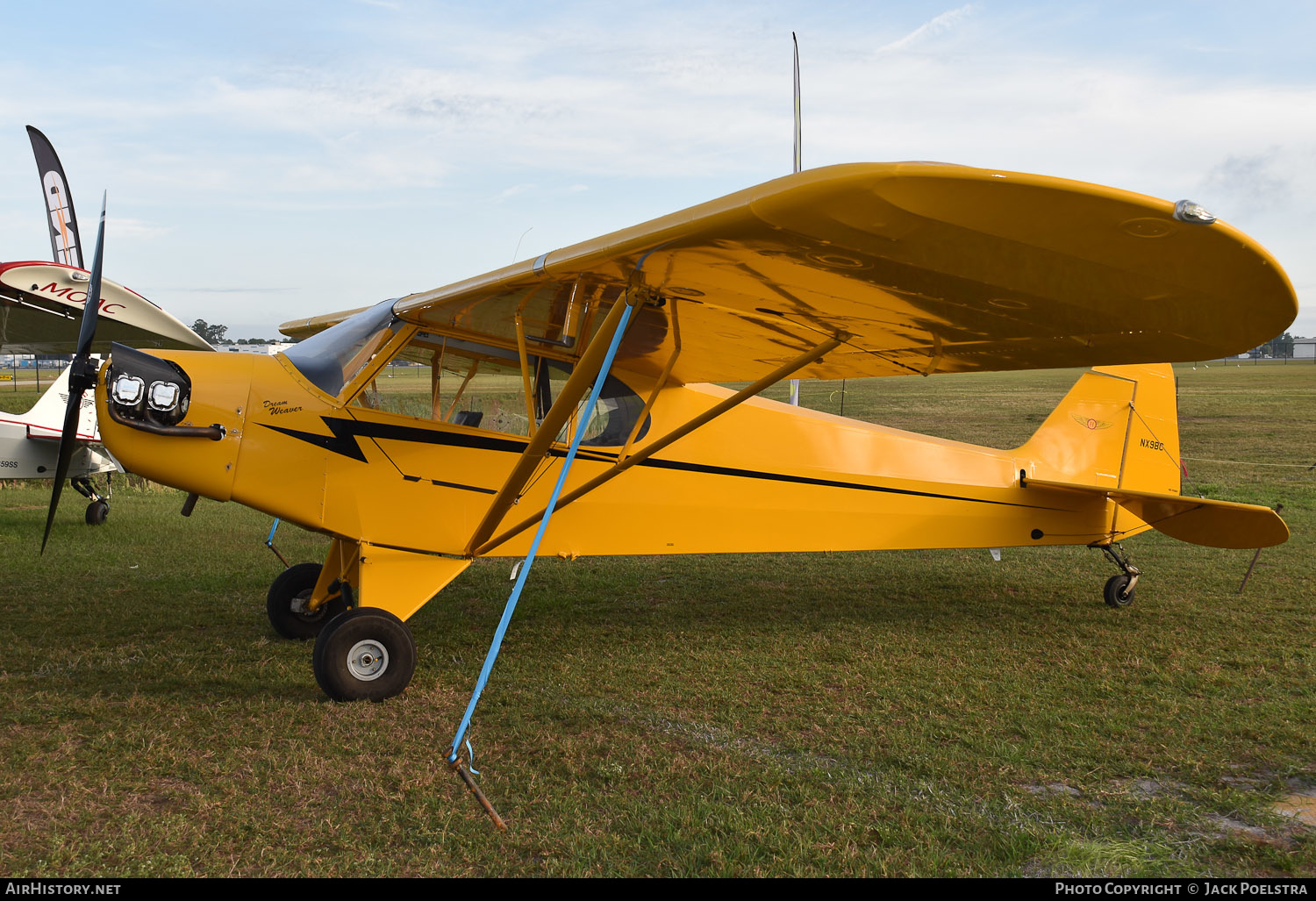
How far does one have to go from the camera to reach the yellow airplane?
2852 mm

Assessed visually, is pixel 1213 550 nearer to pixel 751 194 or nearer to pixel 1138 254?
pixel 1138 254

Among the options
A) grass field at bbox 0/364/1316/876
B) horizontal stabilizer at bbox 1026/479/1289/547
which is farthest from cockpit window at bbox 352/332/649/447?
horizontal stabilizer at bbox 1026/479/1289/547

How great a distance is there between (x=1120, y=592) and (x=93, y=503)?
11067mm

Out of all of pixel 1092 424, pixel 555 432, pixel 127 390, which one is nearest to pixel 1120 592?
pixel 1092 424

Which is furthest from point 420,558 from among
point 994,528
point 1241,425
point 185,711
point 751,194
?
point 1241,425

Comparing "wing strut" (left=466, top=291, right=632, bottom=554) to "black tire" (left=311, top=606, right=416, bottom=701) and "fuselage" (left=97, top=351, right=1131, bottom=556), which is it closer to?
"fuselage" (left=97, top=351, right=1131, bottom=556)

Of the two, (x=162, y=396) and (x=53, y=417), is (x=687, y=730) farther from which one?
(x=53, y=417)

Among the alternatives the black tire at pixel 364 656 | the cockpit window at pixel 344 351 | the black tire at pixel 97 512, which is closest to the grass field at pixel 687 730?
the black tire at pixel 364 656

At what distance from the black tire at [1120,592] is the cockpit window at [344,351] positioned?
226 inches

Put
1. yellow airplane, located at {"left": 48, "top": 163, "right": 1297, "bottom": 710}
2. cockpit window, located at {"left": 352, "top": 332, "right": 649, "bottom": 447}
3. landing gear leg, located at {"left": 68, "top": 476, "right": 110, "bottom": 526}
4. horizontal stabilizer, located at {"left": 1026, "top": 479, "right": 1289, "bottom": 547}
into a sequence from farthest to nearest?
landing gear leg, located at {"left": 68, "top": 476, "right": 110, "bottom": 526} < horizontal stabilizer, located at {"left": 1026, "top": 479, "right": 1289, "bottom": 547} < cockpit window, located at {"left": 352, "top": 332, "right": 649, "bottom": 447} < yellow airplane, located at {"left": 48, "top": 163, "right": 1297, "bottom": 710}

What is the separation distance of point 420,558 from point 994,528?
14.1 feet

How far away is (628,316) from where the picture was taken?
12.0 feet

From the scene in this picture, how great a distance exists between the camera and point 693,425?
4633mm

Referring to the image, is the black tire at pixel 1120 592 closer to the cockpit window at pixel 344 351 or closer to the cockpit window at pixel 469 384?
the cockpit window at pixel 469 384
